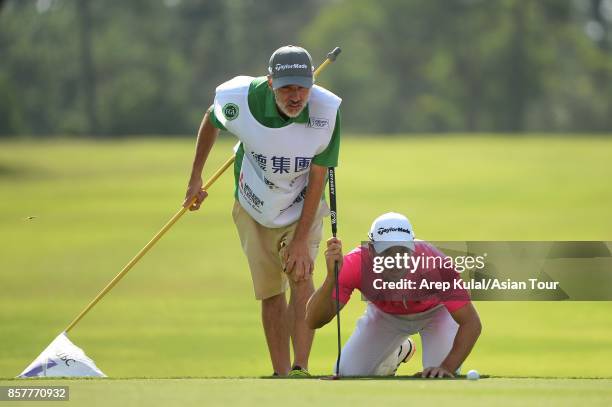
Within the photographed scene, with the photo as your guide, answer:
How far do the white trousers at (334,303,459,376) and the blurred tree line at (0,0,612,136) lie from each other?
6834cm

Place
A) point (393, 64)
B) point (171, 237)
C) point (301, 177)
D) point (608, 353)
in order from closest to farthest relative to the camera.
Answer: point (301, 177), point (608, 353), point (171, 237), point (393, 64)

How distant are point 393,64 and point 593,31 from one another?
15.0 meters

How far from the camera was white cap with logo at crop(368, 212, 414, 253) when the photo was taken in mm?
8367

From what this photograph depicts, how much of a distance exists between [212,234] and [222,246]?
76.2 inches

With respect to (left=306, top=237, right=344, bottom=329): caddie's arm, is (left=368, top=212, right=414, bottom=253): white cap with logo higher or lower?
higher

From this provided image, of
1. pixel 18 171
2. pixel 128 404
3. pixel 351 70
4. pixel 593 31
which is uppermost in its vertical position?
pixel 593 31

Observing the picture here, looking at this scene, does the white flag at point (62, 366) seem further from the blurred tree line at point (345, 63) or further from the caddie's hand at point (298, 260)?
the blurred tree line at point (345, 63)

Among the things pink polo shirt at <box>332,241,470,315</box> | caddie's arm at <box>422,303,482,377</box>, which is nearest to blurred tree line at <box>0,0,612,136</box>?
pink polo shirt at <box>332,241,470,315</box>

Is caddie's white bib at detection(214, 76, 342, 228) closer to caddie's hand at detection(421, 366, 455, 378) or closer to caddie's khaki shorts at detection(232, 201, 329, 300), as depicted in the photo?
caddie's khaki shorts at detection(232, 201, 329, 300)

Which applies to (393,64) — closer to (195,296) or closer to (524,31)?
(524,31)

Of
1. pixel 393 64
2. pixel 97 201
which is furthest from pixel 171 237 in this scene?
pixel 393 64

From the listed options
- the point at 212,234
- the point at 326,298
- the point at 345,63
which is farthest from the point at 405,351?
the point at 345,63

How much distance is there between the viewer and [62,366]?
355 inches

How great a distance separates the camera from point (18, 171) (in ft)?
131
